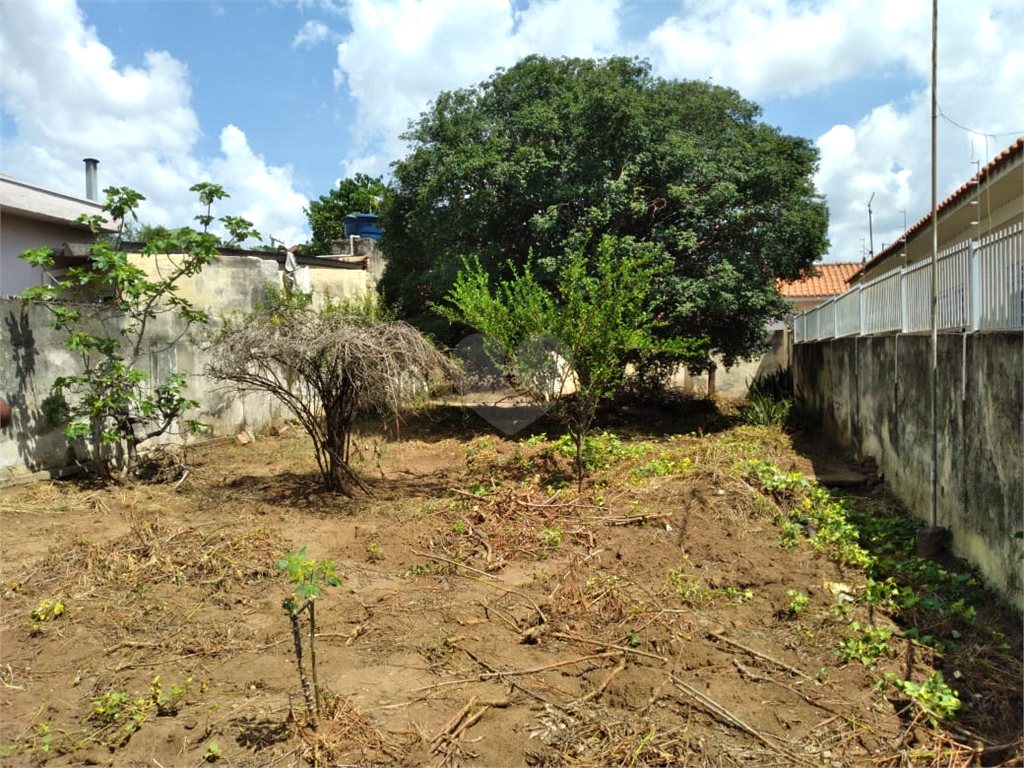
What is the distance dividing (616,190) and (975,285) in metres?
6.92

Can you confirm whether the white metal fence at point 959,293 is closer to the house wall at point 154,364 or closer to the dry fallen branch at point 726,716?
the dry fallen branch at point 726,716

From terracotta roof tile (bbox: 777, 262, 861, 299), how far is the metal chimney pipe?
783 inches

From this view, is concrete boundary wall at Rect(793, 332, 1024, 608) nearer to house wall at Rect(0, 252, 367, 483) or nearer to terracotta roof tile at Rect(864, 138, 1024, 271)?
terracotta roof tile at Rect(864, 138, 1024, 271)

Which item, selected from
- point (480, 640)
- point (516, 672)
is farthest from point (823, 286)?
point (516, 672)

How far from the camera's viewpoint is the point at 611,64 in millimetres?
13328

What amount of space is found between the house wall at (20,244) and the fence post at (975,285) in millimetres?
12835

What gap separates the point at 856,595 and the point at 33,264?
8429 mm

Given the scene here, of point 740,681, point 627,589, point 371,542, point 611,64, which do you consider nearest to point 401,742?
point 740,681

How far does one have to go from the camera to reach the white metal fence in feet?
16.3

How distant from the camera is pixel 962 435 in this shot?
580cm

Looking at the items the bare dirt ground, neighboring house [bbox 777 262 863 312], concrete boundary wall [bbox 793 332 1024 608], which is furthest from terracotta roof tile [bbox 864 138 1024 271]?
neighboring house [bbox 777 262 863 312]

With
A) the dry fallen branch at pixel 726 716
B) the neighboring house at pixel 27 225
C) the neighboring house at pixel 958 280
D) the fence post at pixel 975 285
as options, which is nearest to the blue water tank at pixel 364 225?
the neighboring house at pixel 27 225

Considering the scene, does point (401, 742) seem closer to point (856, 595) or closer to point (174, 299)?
point (856, 595)

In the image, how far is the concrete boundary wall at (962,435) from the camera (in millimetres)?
4812
